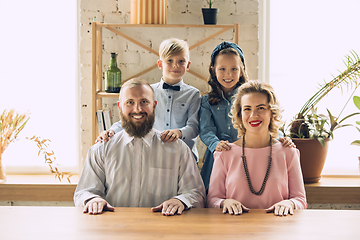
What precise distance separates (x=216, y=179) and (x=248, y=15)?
5.30 feet

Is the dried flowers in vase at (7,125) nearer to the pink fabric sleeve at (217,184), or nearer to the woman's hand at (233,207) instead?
the pink fabric sleeve at (217,184)

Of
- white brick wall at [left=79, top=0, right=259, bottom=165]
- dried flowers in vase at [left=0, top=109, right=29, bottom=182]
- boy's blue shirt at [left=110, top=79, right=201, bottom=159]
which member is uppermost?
white brick wall at [left=79, top=0, right=259, bottom=165]

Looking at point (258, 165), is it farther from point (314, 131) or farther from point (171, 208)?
point (314, 131)

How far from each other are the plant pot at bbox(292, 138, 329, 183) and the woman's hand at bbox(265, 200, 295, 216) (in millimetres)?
1072

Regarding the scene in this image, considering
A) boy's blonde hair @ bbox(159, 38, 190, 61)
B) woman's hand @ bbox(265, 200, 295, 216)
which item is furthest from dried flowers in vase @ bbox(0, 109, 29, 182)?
woman's hand @ bbox(265, 200, 295, 216)

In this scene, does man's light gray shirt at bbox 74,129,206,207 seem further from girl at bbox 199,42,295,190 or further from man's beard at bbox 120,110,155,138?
girl at bbox 199,42,295,190

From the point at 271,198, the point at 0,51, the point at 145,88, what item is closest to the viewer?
the point at 271,198

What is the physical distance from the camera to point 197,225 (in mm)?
1266

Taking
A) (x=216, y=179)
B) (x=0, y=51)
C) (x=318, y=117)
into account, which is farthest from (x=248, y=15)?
(x=0, y=51)

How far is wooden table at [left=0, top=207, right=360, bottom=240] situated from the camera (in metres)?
1.18

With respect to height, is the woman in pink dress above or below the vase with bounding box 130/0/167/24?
below

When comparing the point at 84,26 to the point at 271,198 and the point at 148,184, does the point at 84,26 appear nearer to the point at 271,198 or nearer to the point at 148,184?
the point at 148,184

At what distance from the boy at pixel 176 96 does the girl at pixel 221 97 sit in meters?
0.07

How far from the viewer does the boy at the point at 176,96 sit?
2.03 metres
